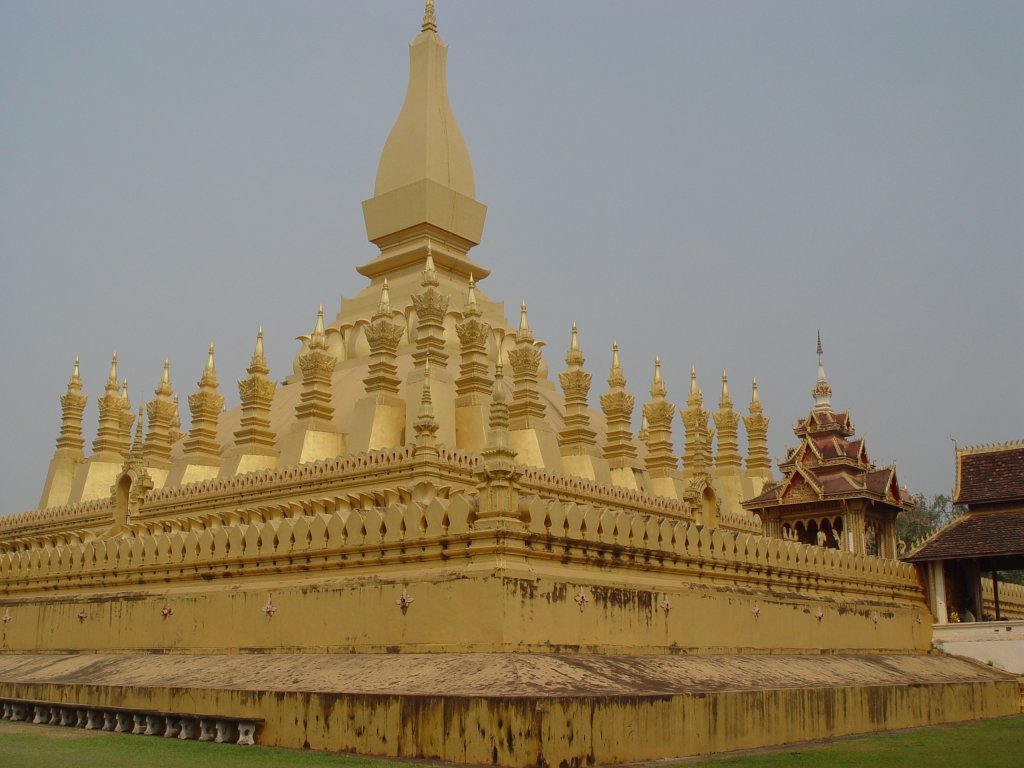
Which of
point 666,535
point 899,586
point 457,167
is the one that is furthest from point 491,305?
point 666,535

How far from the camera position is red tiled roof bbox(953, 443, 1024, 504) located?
785 inches

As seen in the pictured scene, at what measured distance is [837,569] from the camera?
57.2 feet

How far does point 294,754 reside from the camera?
9.60 metres

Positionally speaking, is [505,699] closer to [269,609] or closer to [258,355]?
[269,609]

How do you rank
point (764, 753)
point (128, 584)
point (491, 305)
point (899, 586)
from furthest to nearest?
point (491, 305) → point (899, 586) → point (128, 584) → point (764, 753)

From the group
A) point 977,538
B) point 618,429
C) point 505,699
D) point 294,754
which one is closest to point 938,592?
point 977,538

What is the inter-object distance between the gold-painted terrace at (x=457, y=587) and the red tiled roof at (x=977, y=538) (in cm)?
92

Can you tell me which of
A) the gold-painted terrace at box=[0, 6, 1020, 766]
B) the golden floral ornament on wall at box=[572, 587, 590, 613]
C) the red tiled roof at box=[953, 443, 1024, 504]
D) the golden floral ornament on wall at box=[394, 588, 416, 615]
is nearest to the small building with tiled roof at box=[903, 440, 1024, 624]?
the red tiled roof at box=[953, 443, 1024, 504]

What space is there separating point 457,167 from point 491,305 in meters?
4.09

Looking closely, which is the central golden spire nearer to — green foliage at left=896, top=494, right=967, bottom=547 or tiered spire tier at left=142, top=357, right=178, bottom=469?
tiered spire tier at left=142, top=357, right=178, bottom=469

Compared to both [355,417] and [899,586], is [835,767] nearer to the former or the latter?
[899,586]

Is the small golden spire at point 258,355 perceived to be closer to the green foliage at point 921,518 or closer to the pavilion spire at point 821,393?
the pavilion spire at point 821,393

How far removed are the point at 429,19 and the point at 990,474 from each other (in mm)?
20074

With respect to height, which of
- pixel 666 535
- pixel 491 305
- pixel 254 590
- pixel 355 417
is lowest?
pixel 254 590
